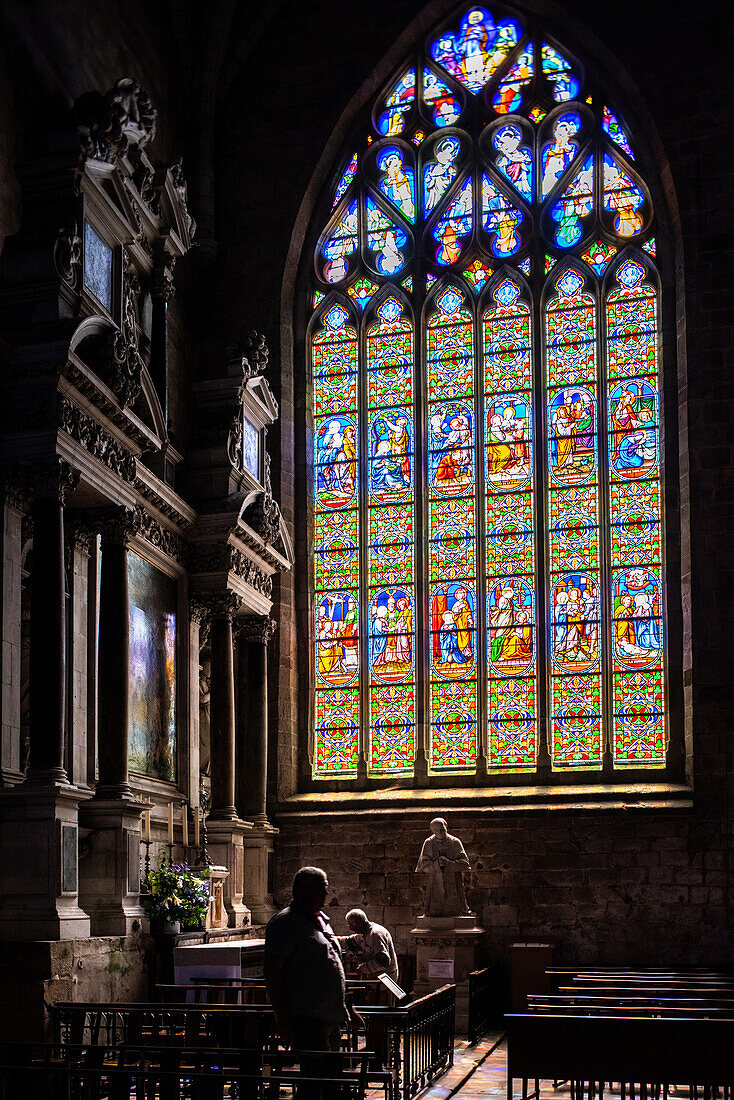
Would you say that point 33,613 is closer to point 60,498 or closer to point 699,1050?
point 60,498

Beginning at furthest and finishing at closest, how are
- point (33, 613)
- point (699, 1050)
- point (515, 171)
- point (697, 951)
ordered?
point (515, 171) → point (697, 951) → point (33, 613) → point (699, 1050)

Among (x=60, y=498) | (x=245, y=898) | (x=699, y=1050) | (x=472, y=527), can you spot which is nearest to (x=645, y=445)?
(x=472, y=527)

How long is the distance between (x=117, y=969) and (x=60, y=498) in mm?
3986

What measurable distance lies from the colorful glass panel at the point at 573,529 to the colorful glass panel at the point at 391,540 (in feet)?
6.05

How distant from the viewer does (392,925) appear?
16.8 meters

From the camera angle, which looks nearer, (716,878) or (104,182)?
(104,182)

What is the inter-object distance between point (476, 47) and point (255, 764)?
34.1 ft

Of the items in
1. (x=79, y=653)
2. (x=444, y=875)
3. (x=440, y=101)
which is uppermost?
(x=440, y=101)

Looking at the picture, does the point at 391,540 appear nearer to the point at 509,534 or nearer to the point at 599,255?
the point at 509,534

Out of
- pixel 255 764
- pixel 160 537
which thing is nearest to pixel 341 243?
pixel 160 537

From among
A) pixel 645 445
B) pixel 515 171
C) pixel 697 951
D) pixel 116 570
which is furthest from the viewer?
pixel 515 171

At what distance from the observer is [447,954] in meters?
14.3

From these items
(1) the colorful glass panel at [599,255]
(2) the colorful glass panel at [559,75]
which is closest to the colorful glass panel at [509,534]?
(1) the colorful glass panel at [599,255]

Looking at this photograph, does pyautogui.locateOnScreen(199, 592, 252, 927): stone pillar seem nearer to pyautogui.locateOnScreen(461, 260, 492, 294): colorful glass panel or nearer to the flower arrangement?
the flower arrangement
